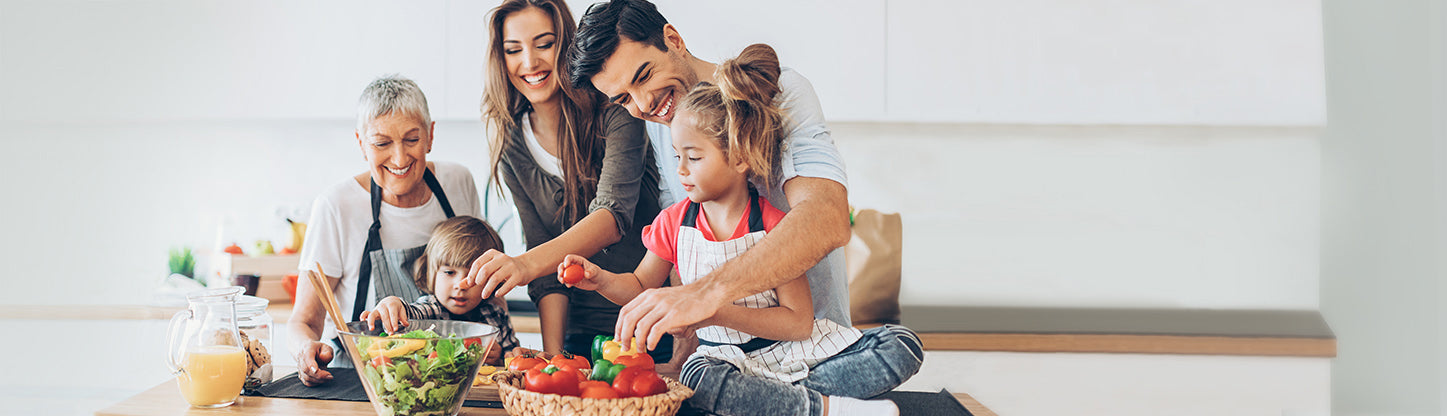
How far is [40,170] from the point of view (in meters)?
2.52

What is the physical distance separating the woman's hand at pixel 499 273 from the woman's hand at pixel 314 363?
29 cm

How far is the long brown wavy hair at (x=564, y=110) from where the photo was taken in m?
1.73

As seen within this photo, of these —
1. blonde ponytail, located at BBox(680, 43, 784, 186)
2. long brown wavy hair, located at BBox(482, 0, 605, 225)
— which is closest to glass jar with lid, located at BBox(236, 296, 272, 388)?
long brown wavy hair, located at BBox(482, 0, 605, 225)

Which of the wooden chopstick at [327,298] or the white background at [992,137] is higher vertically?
the white background at [992,137]

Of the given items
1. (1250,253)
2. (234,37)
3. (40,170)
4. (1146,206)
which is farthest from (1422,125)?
(40,170)

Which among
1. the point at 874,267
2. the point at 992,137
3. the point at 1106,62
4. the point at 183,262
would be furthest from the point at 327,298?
the point at 1106,62

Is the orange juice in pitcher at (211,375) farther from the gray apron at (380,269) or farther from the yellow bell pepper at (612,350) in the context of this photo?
the yellow bell pepper at (612,350)

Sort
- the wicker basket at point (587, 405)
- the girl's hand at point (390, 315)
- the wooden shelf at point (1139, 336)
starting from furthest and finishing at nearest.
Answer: the wooden shelf at point (1139, 336), the girl's hand at point (390, 315), the wicker basket at point (587, 405)

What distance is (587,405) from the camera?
1.20 meters

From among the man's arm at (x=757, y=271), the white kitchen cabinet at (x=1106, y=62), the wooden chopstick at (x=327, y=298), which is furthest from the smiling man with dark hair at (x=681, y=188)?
the white kitchen cabinet at (x=1106, y=62)

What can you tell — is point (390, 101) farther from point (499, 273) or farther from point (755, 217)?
point (755, 217)

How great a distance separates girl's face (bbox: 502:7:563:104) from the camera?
1740 millimetres

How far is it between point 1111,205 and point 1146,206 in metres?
0.10

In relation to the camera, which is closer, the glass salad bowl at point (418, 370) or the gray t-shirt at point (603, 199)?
the glass salad bowl at point (418, 370)
